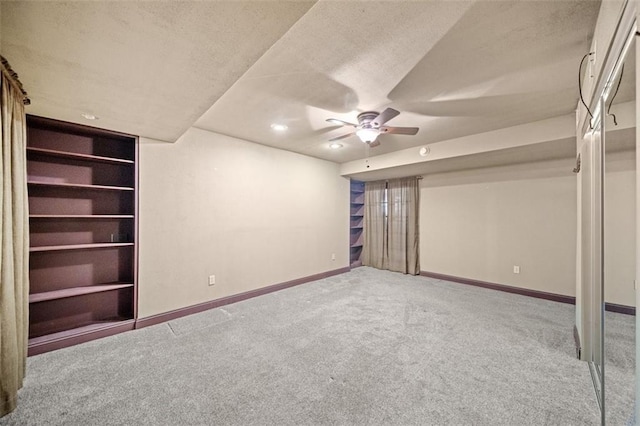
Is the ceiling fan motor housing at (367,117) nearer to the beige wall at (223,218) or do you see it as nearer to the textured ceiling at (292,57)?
the textured ceiling at (292,57)

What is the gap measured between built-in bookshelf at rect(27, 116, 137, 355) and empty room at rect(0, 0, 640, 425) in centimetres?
2

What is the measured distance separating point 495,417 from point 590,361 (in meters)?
1.23

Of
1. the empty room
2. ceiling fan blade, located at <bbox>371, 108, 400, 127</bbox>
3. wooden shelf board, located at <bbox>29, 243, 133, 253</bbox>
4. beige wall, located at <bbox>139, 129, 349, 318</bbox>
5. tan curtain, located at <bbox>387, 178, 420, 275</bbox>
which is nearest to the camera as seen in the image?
the empty room

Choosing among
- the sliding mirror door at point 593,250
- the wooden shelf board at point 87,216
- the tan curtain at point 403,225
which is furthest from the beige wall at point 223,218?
the sliding mirror door at point 593,250

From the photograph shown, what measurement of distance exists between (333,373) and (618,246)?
2.01m

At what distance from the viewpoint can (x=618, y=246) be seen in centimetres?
143

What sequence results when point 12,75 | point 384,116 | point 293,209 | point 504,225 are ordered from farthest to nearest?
point 293,209 → point 504,225 → point 384,116 → point 12,75

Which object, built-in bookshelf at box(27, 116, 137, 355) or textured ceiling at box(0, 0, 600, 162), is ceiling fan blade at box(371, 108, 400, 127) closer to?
textured ceiling at box(0, 0, 600, 162)

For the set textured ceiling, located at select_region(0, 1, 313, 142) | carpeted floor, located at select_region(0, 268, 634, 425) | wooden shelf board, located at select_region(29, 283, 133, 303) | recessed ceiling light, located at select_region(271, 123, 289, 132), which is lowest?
carpeted floor, located at select_region(0, 268, 634, 425)

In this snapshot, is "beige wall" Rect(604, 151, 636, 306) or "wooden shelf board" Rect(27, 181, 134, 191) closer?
"beige wall" Rect(604, 151, 636, 306)

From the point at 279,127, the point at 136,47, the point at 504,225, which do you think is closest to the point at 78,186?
the point at 136,47

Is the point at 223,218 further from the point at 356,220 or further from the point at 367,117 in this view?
the point at 356,220

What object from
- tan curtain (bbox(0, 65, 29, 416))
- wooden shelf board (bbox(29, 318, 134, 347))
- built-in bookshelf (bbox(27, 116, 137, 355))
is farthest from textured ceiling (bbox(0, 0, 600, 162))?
wooden shelf board (bbox(29, 318, 134, 347))

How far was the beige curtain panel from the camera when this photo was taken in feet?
17.2
